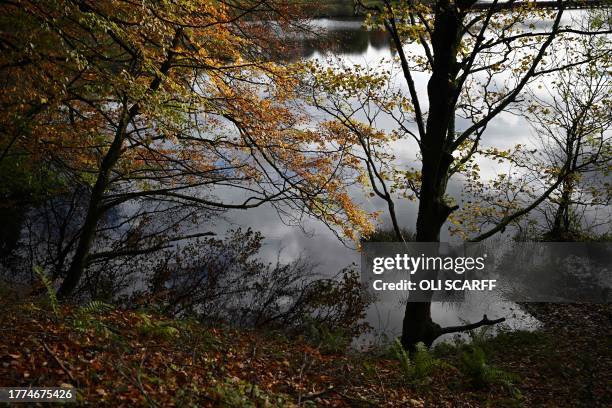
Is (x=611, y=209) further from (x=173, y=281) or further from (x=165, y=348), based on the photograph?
(x=165, y=348)

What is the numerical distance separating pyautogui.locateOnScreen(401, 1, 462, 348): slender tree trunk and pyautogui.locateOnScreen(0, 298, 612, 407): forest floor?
1010 millimetres

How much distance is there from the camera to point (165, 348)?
600cm

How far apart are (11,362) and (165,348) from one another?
1.80 metres

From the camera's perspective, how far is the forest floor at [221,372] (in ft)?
15.2

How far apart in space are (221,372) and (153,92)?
4943mm

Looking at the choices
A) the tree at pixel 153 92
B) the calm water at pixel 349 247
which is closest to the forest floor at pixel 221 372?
the tree at pixel 153 92

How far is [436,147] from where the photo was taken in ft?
31.6

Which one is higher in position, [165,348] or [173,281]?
[173,281]

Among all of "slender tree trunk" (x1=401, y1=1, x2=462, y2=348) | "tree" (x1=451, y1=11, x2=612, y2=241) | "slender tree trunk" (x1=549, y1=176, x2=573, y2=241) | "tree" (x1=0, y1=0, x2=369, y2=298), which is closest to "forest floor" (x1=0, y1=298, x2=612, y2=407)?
"slender tree trunk" (x1=401, y1=1, x2=462, y2=348)

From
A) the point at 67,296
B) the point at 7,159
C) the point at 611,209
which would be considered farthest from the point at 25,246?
the point at 611,209

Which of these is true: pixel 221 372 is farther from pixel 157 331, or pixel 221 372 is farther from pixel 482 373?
pixel 482 373

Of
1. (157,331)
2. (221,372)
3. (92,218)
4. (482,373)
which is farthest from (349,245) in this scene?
(221,372)

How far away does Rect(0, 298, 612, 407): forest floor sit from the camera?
4641 mm

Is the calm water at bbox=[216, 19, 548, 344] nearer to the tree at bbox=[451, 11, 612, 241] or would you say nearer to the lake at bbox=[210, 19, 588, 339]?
the lake at bbox=[210, 19, 588, 339]
